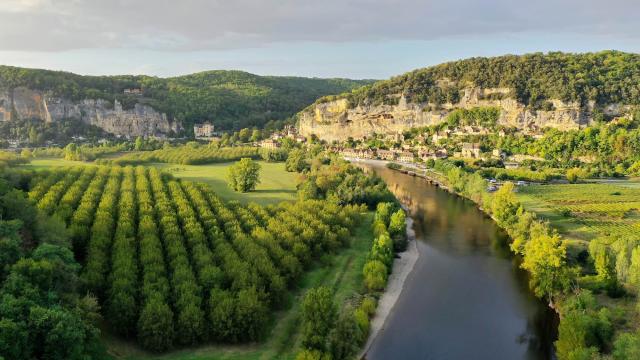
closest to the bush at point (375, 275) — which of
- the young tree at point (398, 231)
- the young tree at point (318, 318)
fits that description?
the young tree at point (398, 231)

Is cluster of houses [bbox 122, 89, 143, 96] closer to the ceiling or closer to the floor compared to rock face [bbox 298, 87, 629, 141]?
closer to the ceiling

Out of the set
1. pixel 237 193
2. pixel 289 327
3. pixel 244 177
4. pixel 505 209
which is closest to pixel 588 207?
pixel 505 209

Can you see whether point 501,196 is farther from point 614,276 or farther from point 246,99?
point 246,99

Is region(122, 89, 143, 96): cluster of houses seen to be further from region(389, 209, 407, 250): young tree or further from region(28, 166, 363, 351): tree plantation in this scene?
region(389, 209, 407, 250): young tree

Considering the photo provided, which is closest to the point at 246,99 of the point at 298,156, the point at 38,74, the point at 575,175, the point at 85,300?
the point at 38,74

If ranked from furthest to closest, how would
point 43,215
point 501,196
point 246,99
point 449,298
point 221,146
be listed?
point 246,99, point 221,146, point 501,196, point 449,298, point 43,215

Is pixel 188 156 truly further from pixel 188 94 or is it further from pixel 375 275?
pixel 188 94

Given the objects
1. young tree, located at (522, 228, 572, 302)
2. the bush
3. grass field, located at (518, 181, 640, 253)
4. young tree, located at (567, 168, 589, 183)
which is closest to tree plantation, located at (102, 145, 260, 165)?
grass field, located at (518, 181, 640, 253)
